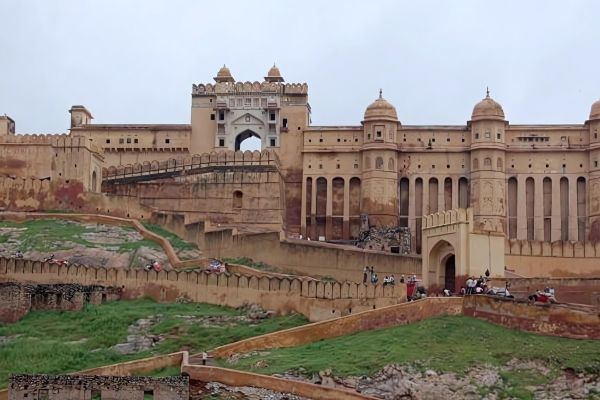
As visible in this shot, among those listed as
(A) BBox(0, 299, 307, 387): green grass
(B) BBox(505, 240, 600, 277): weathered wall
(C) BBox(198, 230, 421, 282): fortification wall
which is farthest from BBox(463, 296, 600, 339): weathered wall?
(B) BBox(505, 240, 600, 277): weathered wall

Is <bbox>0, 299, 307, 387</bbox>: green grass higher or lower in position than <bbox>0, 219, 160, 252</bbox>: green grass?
lower

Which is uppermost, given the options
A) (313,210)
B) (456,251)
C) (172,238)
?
(313,210)

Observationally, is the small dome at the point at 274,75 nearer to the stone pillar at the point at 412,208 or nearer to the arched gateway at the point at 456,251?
the stone pillar at the point at 412,208

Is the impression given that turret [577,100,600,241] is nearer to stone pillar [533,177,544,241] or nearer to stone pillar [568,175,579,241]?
stone pillar [568,175,579,241]

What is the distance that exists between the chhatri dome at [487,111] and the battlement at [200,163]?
10674 millimetres

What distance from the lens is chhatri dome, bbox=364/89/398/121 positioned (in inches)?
2643

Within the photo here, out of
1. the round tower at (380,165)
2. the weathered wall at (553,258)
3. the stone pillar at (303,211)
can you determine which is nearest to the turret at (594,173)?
the round tower at (380,165)

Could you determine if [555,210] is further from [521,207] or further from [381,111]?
[381,111]

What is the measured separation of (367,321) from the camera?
40.4m

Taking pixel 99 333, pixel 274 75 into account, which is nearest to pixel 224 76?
pixel 274 75

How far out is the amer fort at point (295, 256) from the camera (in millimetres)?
36375

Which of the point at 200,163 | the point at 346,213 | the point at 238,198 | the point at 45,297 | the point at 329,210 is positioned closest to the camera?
the point at 45,297

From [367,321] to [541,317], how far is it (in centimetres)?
541

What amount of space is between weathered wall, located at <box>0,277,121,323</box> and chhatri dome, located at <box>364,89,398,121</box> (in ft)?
77.7
